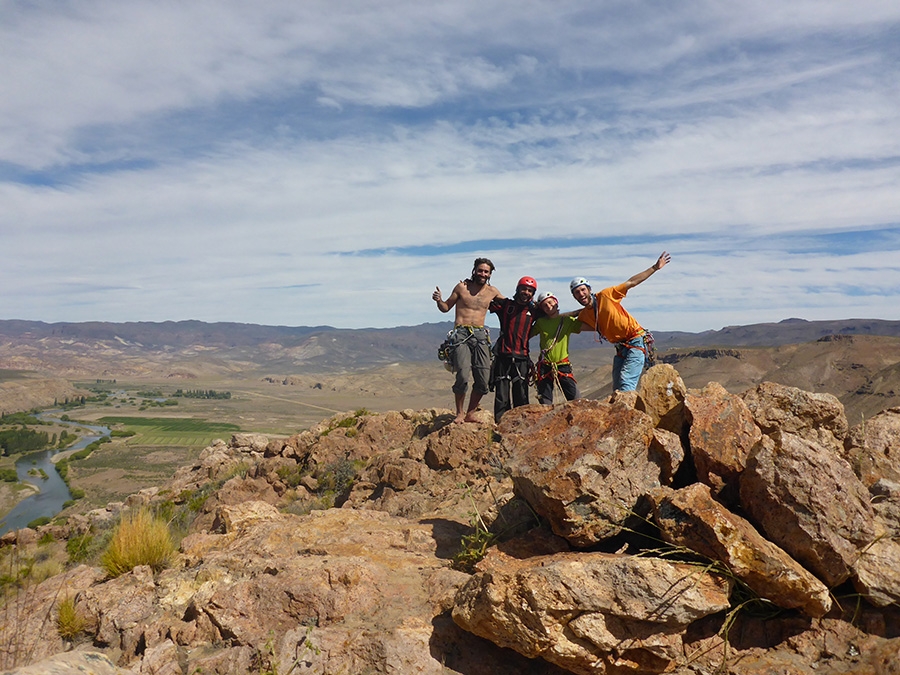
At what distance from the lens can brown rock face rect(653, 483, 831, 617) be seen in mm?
3984

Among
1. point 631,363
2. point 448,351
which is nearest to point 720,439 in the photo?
point 631,363

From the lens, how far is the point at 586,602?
4.06 m

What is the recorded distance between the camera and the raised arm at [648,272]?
7.61 metres

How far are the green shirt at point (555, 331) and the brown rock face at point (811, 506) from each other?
13.8 ft

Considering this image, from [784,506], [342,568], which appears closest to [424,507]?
[342,568]

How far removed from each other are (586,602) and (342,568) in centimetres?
239

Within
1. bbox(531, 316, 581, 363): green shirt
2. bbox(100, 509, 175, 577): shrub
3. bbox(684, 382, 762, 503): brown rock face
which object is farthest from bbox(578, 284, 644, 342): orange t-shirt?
bbox(100, 509, 175, 577): shrub

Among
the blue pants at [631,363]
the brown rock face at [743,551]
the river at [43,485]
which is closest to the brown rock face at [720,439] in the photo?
the brown rock face at [743,551]

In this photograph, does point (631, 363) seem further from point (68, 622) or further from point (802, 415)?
point (68, 622)

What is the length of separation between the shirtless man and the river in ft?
142

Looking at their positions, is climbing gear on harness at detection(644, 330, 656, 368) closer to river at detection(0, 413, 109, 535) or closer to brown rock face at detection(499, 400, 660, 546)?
brown rock face at detection(499, 400, 660, 546)

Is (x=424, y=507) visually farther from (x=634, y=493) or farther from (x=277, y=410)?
(x=277, y=410)

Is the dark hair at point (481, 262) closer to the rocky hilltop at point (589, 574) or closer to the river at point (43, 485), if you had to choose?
the rocky hilltop at point (589, 574)

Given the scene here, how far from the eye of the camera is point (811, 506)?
415 centimetres
